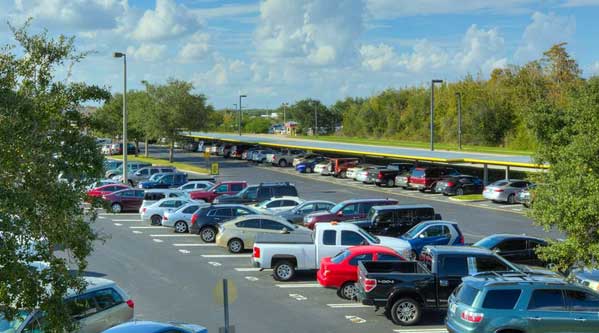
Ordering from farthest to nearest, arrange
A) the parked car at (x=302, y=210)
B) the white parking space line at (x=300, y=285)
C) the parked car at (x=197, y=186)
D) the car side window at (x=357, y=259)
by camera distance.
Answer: the parked car at (x=197, y=186) → the parked car at (x=302, y=210) → the white parking space line at (x=300, y=285) → the car side window at (x=357, y=259)

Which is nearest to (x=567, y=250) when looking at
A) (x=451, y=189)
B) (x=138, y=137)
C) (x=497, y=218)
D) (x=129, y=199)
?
(x=497, y=218)

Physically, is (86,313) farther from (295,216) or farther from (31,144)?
(295,216)

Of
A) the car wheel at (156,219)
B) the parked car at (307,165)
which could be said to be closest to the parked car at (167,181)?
the car wheel at (156,219)

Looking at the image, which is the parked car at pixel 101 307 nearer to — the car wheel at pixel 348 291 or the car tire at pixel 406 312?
the car tire at pixel 406 312

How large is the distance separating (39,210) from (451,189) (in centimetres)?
3677

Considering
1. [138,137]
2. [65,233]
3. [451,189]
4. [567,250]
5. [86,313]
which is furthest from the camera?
[138,137]

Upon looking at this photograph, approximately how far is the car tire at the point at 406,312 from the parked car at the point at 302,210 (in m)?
14.1

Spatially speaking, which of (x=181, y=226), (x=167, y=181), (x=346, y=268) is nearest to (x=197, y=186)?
(x=167, y=181)

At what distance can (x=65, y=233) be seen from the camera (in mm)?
9484

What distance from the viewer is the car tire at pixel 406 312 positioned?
1568 cm

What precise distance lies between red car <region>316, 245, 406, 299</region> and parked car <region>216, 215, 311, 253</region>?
6.05 meters

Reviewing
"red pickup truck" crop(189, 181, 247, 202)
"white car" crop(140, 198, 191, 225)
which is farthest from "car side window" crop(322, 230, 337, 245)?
"red pickup truck" crop(189, 181, 247, 202)

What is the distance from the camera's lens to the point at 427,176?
45594 millimetres

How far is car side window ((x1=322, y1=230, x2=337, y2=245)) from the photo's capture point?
20.5 m
